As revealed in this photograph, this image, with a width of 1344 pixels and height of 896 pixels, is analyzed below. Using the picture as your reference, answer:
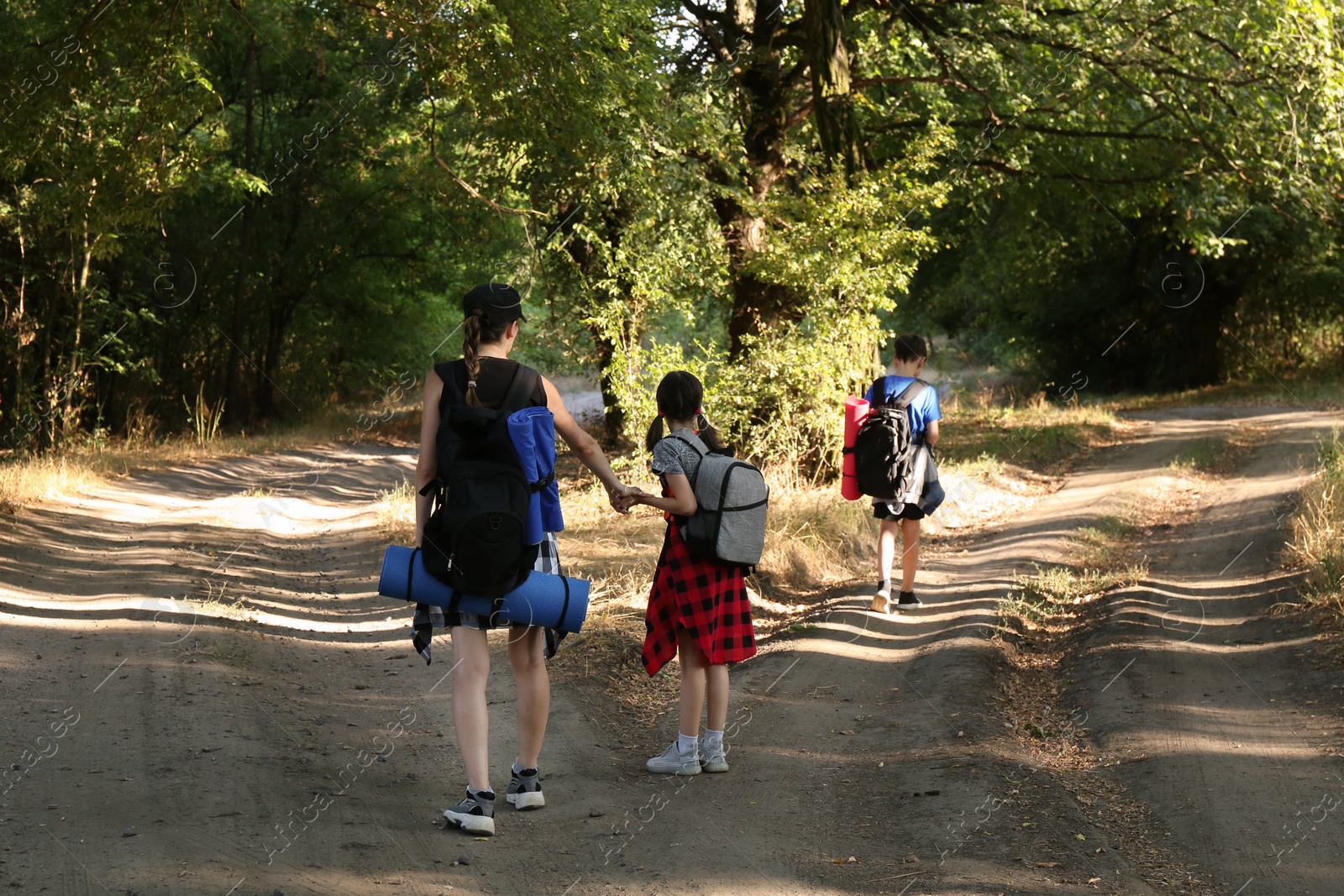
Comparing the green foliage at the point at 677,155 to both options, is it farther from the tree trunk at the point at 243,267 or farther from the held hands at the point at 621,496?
the held hands at the point at 621,496

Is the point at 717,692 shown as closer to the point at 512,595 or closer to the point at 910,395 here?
the point at 512,595

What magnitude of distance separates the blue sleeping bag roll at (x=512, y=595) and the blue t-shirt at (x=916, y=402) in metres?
4.40

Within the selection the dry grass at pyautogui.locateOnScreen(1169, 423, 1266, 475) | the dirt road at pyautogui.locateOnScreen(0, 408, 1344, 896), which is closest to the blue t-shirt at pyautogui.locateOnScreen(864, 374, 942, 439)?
the dirt road at pyautogui.locateOnScreen(0, 408, 1344, 896)

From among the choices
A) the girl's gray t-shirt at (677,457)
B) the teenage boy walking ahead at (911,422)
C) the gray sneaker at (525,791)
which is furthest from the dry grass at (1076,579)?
the gray sneaker at (525,791)

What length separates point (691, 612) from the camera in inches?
211

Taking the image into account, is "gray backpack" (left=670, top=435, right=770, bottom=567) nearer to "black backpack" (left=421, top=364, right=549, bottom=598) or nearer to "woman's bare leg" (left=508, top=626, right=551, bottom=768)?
"woman's bare leg" (left=508, top=626, right=551, bottom=768)

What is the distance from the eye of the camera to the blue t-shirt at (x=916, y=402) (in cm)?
843

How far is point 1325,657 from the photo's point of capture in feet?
22.1

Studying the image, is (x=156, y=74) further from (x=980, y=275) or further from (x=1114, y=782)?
(x=980, y=275)

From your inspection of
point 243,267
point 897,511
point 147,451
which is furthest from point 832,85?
point 243,267

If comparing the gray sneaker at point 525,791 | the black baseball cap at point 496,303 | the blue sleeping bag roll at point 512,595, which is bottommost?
the gray sneaker at point 525,791

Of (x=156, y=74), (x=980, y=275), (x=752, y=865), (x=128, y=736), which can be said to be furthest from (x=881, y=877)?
(x=980, y=275)

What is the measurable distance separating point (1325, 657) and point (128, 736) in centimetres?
635

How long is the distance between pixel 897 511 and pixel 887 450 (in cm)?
48
